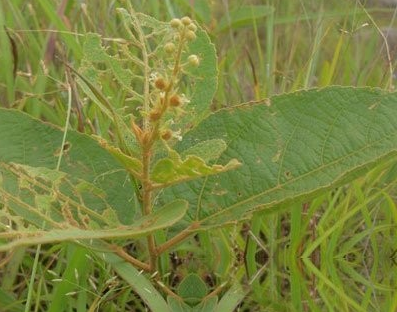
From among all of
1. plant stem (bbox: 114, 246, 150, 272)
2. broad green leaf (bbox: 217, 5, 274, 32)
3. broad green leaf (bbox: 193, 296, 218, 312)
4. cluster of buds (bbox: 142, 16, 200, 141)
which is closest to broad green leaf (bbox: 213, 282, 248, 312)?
broad green leaf (bbox: 193, 296, 218, 312)

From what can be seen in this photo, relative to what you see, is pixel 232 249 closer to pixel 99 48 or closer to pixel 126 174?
pixel 126 174

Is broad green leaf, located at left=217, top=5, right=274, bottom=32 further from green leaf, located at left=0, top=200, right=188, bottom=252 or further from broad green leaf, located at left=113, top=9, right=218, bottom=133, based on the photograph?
green leaf, located at left=0, top=200, right=188, bottom=252

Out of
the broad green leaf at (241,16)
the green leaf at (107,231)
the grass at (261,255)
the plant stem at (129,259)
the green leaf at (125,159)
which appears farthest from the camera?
the broad green leaf at (241,16)

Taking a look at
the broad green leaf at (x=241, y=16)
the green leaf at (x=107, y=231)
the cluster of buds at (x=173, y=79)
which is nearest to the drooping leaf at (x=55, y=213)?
the green leaf at (x=107, y=231)

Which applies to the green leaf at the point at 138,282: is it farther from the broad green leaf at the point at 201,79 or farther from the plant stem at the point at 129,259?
the broad green leaf at the point at 201,79

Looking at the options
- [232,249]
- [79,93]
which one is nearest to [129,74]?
[232,249]

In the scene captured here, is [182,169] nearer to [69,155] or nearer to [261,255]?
[69,155]
